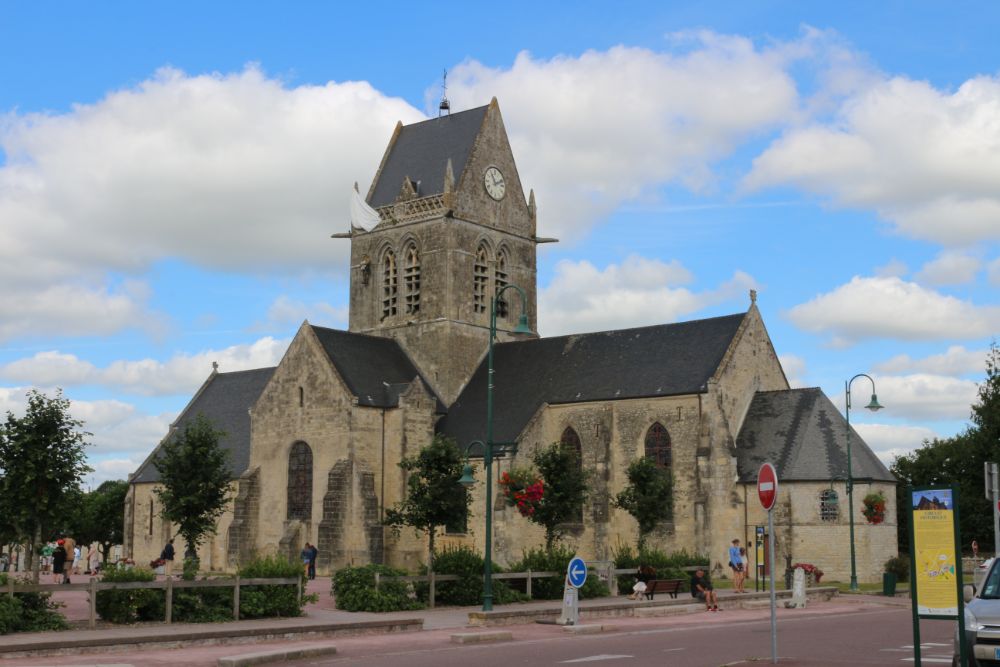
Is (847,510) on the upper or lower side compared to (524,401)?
lower

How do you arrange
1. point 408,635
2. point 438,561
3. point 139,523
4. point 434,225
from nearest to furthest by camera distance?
point 408,635 < point 438,561 < point 434,225 < point 139,523

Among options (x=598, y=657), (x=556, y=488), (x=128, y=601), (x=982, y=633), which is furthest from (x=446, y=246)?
(x=982, y=633)

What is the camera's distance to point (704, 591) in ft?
101

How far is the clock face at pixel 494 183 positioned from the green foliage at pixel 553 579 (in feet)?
97.6

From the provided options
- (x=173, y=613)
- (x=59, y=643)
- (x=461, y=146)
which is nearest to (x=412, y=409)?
(x=461, y=146)

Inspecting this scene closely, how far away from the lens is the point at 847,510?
44438mm

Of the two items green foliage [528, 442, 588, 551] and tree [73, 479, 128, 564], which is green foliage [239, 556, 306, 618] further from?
tree [73, 479, 128, 564]

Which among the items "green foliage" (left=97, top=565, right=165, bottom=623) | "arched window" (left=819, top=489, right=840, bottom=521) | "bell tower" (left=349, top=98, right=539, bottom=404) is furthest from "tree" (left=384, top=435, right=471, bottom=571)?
"bell tower" (left=349, top=98, right=539, bottom=404)

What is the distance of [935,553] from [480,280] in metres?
46.3

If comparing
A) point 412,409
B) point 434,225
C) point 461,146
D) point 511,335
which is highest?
point 461,146

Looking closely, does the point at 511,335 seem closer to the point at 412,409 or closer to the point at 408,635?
the point at 412,409

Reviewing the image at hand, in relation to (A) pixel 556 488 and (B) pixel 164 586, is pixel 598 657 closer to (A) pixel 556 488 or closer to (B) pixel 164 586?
(B) pixel 164 586

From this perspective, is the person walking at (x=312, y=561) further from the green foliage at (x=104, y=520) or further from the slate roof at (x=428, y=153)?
the green foliage at (x=104, y=520)

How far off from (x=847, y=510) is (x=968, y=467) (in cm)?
3251
